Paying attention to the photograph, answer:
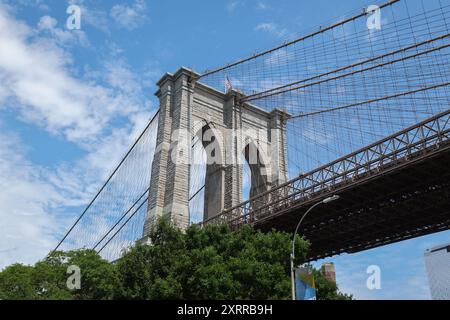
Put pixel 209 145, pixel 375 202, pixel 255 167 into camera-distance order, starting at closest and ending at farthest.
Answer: pixel 375 202, pixel 209 145, pixel 255 167

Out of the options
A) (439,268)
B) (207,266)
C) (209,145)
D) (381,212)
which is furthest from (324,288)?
(439,268)

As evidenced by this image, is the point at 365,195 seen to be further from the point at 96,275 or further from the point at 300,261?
the point at 96,275

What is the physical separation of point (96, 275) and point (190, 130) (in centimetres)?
1358

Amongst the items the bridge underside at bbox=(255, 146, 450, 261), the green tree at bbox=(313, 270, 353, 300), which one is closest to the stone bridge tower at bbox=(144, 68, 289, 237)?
the bridge underside at bbox=(255, 146, 450, 261)

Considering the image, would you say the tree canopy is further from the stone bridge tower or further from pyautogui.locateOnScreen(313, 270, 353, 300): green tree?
the stone bridge tower

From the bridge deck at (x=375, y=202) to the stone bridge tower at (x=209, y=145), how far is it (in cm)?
345

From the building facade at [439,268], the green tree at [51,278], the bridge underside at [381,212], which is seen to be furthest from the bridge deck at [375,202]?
the building facade at [439,268]

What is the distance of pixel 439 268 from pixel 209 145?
493ft

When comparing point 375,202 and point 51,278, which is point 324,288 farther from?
point 51,278

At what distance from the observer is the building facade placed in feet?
549

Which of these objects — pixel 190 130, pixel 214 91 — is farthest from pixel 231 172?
pixel 214 91

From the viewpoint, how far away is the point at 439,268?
170 m
